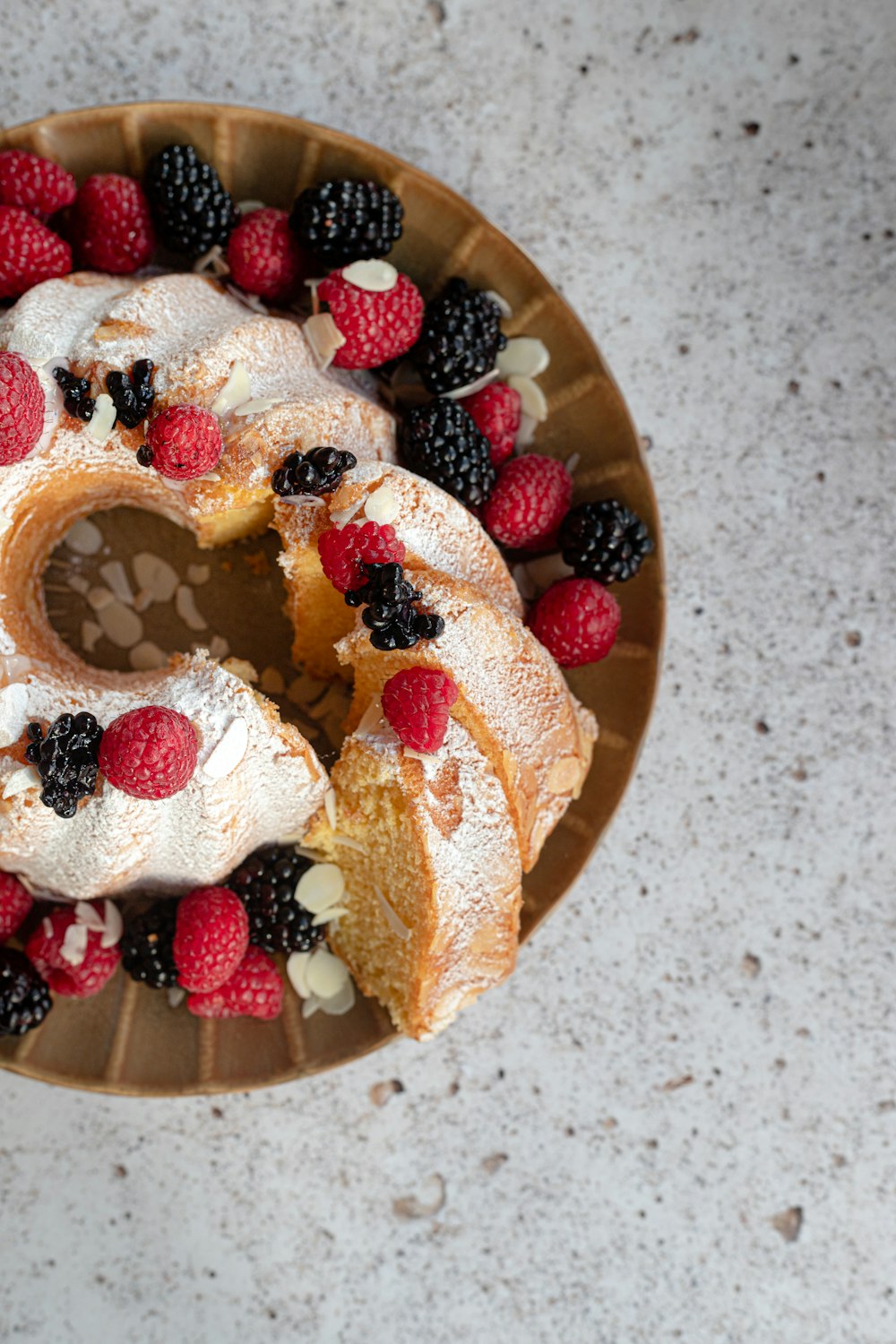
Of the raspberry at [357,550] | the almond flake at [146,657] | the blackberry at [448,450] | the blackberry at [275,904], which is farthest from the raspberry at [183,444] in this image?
the blackberry at [275,904]

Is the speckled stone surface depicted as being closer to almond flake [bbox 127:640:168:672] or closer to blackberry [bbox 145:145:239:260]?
blackberry [bbox 145:145:239:260]

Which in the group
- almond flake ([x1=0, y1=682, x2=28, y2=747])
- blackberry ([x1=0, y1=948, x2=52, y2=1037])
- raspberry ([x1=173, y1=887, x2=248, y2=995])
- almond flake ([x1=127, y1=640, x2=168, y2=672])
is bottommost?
blackberry ([x1=0, y1=948, x2=52, y2=1037])

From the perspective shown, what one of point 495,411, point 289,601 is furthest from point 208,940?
point 495,411

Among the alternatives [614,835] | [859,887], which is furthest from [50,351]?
[859,887]

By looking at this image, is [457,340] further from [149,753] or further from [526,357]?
[149,753]

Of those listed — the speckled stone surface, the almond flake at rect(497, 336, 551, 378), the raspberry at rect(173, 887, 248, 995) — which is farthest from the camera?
the speckled stone surface

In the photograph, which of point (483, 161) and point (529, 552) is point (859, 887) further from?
point (483, 161)

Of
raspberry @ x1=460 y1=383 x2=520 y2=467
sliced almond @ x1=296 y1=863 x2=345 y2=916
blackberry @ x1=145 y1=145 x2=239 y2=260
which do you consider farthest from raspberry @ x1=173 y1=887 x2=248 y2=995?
blackberry @ x1=145 y1=145 x2=239 y2=260
